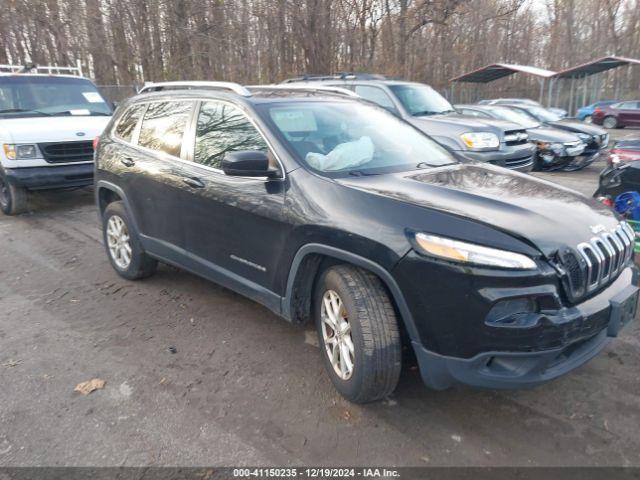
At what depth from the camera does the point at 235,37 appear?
19281 millimetres

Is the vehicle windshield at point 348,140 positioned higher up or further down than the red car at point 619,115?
higher up

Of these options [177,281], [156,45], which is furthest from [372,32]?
[177,281]

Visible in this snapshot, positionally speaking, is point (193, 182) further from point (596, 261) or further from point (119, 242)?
point (596, 261)

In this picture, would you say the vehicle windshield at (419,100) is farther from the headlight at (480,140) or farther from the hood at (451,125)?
the headlight at (480,140)

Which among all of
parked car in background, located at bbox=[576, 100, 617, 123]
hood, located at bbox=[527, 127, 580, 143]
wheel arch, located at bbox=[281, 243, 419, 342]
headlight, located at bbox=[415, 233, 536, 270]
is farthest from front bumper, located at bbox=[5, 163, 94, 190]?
parked car in background, located at bbox=[576, 100, 617, 123]

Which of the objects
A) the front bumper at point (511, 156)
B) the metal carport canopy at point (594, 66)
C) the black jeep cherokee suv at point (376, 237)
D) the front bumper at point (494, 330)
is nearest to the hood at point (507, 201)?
the black jeep cherokee suv at point (376, 237)

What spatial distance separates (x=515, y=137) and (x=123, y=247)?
6960 mm

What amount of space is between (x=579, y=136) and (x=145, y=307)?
1042 cm

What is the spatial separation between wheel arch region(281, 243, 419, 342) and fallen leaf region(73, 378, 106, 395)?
49.3 inches

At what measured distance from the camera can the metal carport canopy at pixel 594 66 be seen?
71.5ft

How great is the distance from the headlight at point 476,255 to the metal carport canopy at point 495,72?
73.2ft

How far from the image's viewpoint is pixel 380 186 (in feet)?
9.56

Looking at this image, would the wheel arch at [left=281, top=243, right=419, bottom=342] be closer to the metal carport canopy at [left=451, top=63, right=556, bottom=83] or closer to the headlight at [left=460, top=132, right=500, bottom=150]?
the headlight at [left=460, top=132, right=500, bottom=150]

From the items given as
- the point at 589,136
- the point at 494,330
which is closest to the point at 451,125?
the point at 589,136
